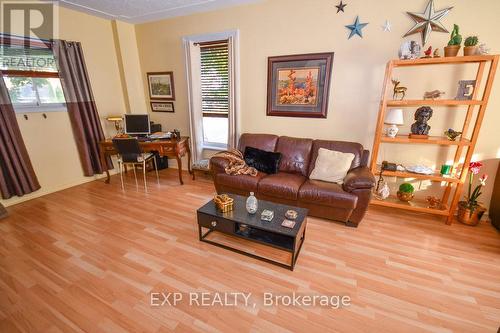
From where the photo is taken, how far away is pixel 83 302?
1.56 meters

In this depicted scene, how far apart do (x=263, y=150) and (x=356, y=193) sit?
1350 millimetres

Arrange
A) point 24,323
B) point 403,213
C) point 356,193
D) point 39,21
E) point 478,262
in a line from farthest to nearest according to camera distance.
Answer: point 39,21 < point 403,213 < point 356,193 < point 478,262 < point 24,323

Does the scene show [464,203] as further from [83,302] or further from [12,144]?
[12,144]

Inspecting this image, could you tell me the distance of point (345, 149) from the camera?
2785 mm

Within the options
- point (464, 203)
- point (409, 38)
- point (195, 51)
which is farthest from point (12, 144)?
point (464, 203)

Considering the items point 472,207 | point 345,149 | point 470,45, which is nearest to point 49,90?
point 345,149

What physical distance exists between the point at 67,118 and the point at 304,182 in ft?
12.4

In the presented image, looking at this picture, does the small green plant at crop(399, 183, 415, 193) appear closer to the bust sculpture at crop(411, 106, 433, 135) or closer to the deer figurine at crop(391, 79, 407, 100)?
the bust sculpture at crop(411, 106, 433, 135)

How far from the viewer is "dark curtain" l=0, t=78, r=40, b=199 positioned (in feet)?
9.00

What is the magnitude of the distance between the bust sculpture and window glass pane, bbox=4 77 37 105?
16.5 feet

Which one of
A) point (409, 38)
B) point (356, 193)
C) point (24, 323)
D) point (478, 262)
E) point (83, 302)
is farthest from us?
point (409, 38)

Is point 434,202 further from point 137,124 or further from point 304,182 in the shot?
point 137,124

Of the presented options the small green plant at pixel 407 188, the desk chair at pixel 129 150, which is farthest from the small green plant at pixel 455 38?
Result: the desk chair at pixel 129 150

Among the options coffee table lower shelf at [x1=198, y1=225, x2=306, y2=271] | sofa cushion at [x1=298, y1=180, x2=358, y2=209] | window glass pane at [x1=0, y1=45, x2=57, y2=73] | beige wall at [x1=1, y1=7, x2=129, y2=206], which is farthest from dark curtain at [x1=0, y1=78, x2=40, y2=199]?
sofa cushion at [x1=298, y1=180, x2=358, y2=209]
